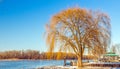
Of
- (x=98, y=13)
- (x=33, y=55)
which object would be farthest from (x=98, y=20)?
(x=33, y=55)

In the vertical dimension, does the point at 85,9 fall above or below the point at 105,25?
above

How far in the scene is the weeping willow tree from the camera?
98.4 feet

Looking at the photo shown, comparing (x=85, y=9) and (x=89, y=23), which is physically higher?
(x=85, y=9)

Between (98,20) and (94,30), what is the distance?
1595 mm

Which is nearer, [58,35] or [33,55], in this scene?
[58,35]

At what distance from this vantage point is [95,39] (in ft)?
98.0

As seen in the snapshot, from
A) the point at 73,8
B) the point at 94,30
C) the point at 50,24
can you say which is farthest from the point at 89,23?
the point at 50,24

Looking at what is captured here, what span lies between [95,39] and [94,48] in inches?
47.3

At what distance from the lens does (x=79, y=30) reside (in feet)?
101

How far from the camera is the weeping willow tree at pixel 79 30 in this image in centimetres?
2998

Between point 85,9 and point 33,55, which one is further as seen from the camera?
point 33,55

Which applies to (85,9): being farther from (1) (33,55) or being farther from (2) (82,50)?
(1) (33,55)

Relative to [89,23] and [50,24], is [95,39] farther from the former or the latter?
[50,24]

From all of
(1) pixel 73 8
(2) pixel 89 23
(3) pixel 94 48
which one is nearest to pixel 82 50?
(3) pixel 94 48
